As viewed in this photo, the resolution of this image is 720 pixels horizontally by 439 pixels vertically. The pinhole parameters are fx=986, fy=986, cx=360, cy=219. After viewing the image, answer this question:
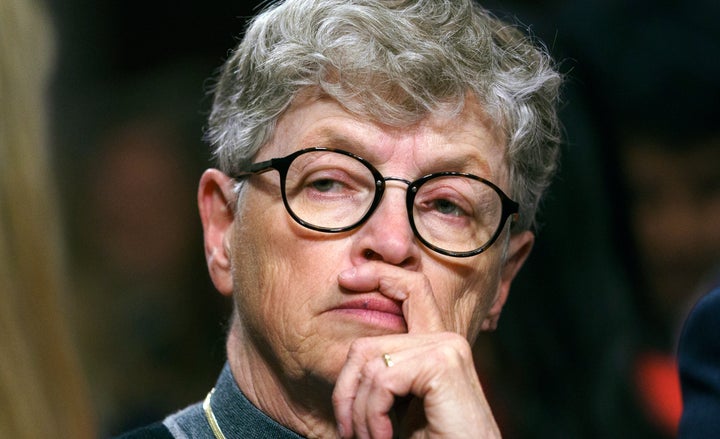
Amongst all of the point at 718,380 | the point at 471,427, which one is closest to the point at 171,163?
the point at 471,427

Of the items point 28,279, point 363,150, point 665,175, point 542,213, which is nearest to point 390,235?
point 363,150

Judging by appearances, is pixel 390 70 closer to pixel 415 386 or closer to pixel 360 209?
pixel 360 209

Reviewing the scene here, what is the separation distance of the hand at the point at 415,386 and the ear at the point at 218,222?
0.54 m

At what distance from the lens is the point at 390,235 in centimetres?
218

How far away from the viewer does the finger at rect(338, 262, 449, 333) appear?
215 cm

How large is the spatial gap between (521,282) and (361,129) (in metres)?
1.89

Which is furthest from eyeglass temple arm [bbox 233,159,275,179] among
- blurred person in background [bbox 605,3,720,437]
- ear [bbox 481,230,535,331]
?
blurred person in background [bbox 605,3,720,437]

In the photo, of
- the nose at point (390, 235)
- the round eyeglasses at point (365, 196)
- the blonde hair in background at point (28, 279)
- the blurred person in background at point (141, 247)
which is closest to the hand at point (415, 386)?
the nose at point (390, 235)

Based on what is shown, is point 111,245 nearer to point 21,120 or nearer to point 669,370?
point 669,370

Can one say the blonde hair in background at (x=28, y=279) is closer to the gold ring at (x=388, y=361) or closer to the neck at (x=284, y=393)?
the gold ring at (x=388, y=361)

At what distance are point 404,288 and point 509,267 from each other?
0.60m

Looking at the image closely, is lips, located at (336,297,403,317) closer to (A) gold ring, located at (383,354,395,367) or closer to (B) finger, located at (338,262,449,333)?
(B) finger, located at (338,262,449,333)

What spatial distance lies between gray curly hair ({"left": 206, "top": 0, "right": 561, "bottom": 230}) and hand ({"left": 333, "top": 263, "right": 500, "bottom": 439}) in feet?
1.74

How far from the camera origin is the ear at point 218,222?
2492 millimetres
